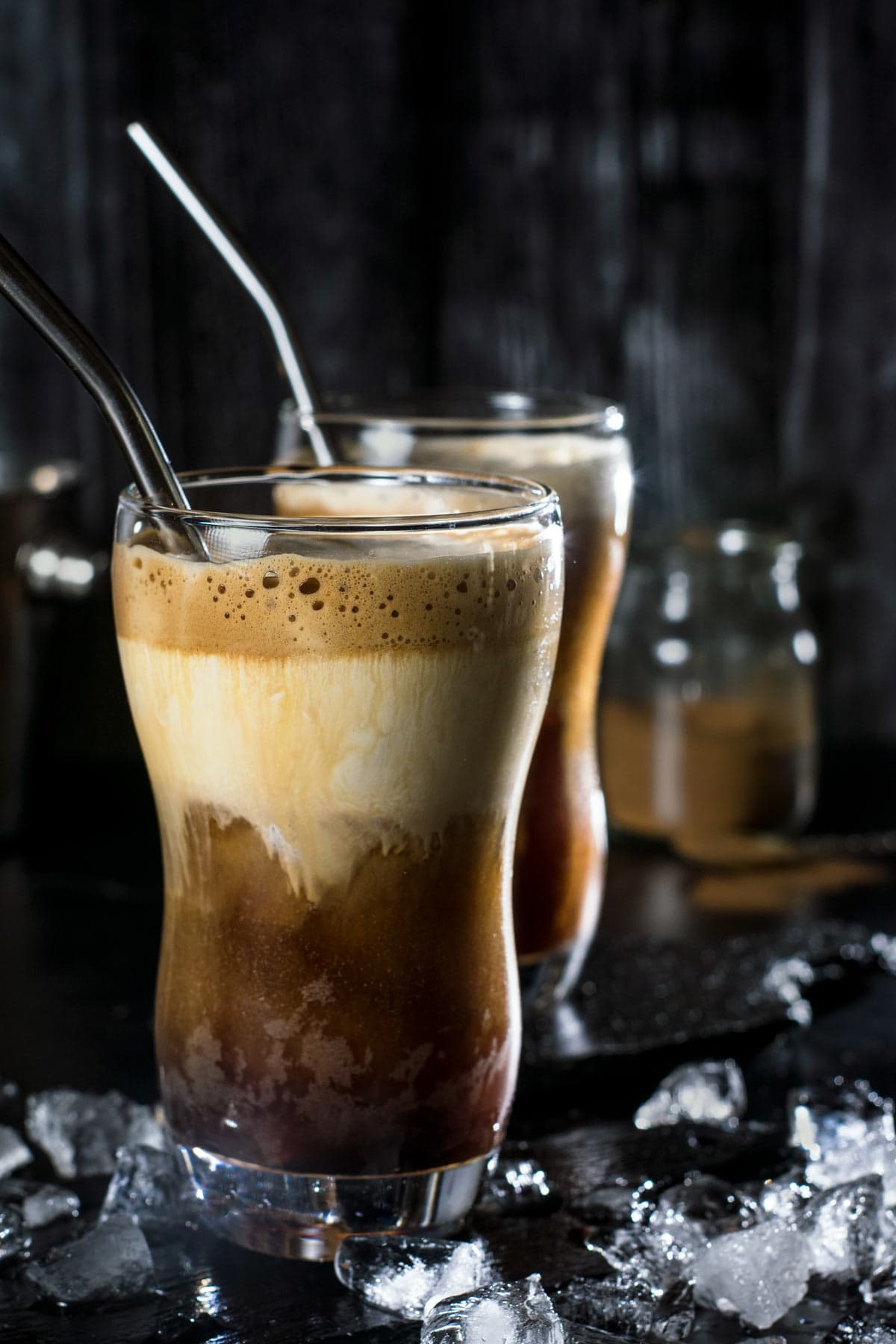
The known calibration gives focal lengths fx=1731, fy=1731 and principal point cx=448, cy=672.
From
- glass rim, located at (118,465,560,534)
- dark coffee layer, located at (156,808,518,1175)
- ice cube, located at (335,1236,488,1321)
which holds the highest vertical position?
glass rim, located at (118,465,560,534)

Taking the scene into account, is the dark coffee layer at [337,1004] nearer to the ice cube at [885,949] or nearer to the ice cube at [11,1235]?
the ice cube at [11,1235]

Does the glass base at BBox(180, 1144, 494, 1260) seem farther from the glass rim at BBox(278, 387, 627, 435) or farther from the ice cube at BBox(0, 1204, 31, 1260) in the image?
the glass rim at BBox(278, 387, 627, 435)

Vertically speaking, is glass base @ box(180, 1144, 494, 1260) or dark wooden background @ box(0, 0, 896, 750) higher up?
dark wooden background @ box(0, 0, 896, 750)

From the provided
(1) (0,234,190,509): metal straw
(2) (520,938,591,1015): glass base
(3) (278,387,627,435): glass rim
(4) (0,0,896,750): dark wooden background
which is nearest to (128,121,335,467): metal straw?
(3) (278,387,627,435): glass rim

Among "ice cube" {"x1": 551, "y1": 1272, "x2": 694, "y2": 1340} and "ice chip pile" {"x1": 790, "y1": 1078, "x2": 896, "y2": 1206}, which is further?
"ice chip pile" {"x1": 790, "y1": 1078, "x2": 896, "y2": 1206}

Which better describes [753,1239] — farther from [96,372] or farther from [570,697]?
[96,372]


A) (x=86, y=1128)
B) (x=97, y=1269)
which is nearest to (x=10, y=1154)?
(x=86, y=1128)
